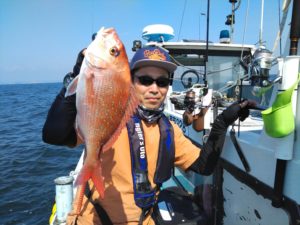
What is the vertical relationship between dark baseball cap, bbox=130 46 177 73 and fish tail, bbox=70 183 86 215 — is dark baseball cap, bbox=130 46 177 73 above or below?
above

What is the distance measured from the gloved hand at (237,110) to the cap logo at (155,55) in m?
0.80

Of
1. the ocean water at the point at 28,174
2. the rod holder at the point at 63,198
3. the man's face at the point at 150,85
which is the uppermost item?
the man's face at the point at 150,85

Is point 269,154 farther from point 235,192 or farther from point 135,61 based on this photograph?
point 135,61

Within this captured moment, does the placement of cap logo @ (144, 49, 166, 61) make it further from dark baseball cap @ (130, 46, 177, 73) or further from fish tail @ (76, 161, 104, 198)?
fish tail @ (76, 161, 104, 198)

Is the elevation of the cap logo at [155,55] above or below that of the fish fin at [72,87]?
above

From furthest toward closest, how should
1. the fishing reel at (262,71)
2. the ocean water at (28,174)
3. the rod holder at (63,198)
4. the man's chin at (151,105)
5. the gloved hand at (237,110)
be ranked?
1. the ocean water at (28,174)
2. the rod holder at (63,198)
3. the gloved hand at (237,110)
4. the man's chin at (151,105)
5. the fishing reel at (262,71)

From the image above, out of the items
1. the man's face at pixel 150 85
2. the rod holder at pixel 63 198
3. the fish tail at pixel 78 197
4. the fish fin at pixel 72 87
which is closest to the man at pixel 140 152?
the man's face at pixel 150 85

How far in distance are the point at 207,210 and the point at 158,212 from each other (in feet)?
2.16

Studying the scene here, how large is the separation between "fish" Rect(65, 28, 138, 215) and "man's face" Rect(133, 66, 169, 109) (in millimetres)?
622

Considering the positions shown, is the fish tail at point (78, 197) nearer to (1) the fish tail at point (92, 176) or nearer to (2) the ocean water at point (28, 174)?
(1) the fish tail at point (92, 176)

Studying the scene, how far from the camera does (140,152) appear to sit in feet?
6.90

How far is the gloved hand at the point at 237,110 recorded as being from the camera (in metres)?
2.42

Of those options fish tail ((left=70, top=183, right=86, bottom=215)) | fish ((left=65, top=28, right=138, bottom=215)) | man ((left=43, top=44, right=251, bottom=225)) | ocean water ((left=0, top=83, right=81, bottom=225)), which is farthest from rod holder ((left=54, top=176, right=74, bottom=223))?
ocean water ((left=0, top=83, right=81, bottom=225))

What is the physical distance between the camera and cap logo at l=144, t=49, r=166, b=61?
2.17 metres
